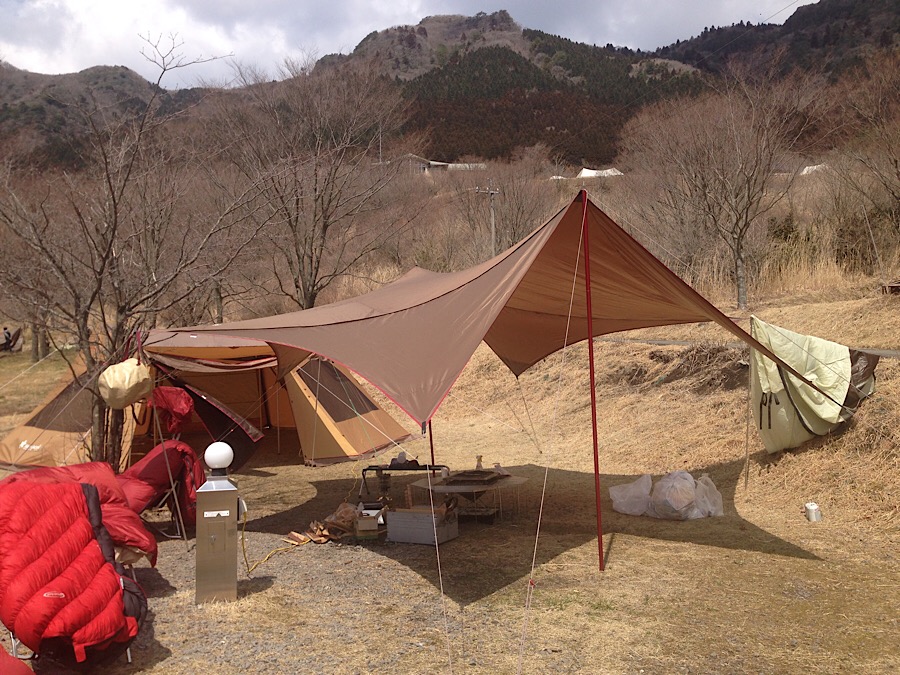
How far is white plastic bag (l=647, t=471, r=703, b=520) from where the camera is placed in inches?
228

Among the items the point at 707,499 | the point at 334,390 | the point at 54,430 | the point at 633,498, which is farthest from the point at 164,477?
the point at 707,499

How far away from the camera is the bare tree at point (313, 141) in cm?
1265

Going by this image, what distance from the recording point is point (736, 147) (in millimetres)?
10875

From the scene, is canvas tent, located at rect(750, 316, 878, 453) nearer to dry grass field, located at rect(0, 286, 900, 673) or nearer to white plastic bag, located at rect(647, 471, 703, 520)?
dry grass field, located at rect(0, 286, 900, 673)

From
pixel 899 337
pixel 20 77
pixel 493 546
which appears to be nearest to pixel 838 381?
pixel 899 337

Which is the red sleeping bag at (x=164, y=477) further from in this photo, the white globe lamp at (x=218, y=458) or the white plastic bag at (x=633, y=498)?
the white plastic bag at (x=633, y=498)

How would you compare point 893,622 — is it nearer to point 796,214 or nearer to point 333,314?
point 333,314

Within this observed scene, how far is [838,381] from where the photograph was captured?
607 cm

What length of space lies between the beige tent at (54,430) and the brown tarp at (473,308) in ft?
11.0

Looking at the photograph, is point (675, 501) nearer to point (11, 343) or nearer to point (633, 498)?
point (633, 498)

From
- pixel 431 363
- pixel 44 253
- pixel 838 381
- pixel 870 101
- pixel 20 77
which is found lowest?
pixel 838 381

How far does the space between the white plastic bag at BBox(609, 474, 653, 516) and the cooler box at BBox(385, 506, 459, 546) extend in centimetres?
143

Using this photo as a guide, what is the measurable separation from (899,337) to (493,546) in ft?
16.3

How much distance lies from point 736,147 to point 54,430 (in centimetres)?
935
